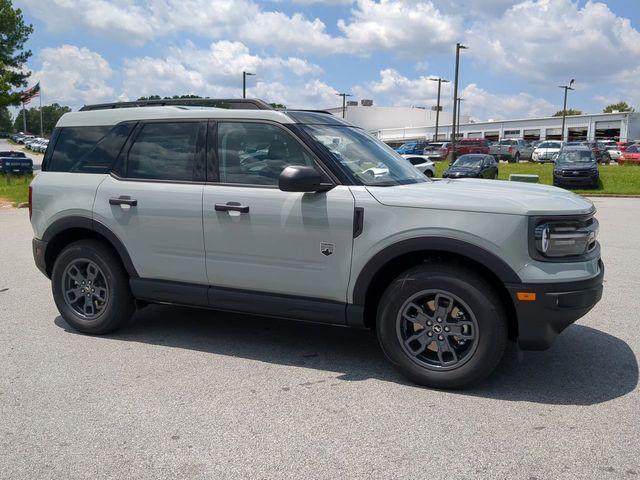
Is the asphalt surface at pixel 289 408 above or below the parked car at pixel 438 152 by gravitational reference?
below

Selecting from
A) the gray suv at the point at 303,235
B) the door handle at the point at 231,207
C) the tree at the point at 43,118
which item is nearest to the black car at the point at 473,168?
the gray suv at the point at 303,235

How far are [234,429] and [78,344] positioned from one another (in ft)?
7.10

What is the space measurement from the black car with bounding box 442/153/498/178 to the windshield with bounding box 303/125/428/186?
20.4m

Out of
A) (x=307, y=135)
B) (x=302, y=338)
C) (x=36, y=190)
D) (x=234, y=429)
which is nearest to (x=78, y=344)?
(x=36, y=190)

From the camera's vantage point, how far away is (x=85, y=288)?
5219mm

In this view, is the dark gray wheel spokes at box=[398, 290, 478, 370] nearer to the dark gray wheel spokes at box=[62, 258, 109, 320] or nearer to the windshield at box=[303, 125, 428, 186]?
the windshield at box=[303, 125, 428, 186]

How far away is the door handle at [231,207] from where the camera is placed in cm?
441

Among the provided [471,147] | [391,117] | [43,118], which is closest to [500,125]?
[391,117]

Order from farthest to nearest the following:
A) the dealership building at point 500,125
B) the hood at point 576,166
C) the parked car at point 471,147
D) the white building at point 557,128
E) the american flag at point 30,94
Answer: the dealership building at point 500,125 < the white building at point 557,128 < the parked car at point 471,147 < the american flag at point 30,94 < the hood at point 576,166

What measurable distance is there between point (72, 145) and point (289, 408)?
3113 mm

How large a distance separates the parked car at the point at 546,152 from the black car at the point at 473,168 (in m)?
16.0

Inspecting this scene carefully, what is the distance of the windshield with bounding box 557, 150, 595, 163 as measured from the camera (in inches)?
966

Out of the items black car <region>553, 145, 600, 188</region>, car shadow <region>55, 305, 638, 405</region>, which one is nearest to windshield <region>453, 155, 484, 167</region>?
black car <region>553, 145, 600, 188</region>

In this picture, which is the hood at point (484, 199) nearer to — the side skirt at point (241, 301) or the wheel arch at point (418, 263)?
the wheel arch at point (418, 263)
